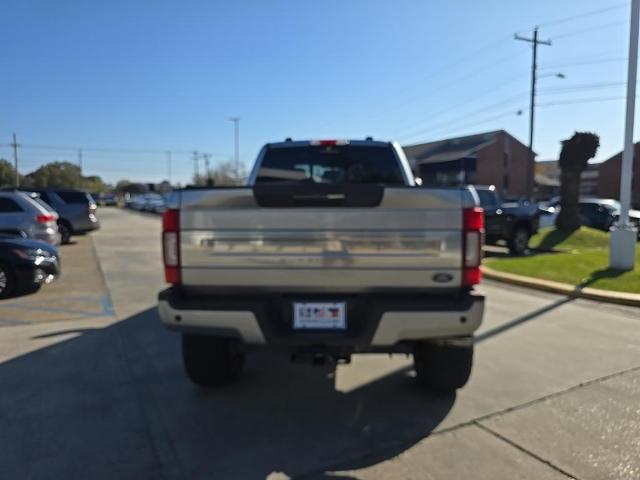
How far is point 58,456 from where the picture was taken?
311 centimetres

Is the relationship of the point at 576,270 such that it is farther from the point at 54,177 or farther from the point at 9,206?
the point at 54,177

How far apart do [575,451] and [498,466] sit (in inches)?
23.0

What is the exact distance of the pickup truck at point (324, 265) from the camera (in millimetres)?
3180

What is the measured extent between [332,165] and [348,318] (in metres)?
2.29

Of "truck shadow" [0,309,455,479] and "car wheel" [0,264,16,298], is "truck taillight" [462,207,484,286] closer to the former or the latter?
"truck shadow" [0,309,455,479]

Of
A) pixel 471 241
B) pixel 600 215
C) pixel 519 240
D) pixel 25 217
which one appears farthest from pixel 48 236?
pixel 600 215

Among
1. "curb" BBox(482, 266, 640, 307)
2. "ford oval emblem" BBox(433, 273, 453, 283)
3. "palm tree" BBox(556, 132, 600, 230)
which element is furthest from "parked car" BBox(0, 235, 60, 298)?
"palm tree" BBox(556, 132, 600, 230)

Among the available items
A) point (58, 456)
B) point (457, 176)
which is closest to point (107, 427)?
point (58, 456)

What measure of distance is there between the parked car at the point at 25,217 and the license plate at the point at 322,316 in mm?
10083

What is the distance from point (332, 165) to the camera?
17.0 feet

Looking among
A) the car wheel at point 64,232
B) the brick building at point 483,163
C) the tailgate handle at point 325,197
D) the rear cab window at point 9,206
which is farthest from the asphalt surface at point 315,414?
the brick building at point 483,163

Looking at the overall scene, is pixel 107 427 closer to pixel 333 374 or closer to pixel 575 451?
pixel 333 374

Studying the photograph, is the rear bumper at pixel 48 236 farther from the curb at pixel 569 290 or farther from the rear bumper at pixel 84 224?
the curb at pixel 569 290

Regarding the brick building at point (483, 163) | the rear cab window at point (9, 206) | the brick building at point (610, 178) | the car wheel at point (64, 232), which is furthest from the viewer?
the brick building at point (483, 163)
